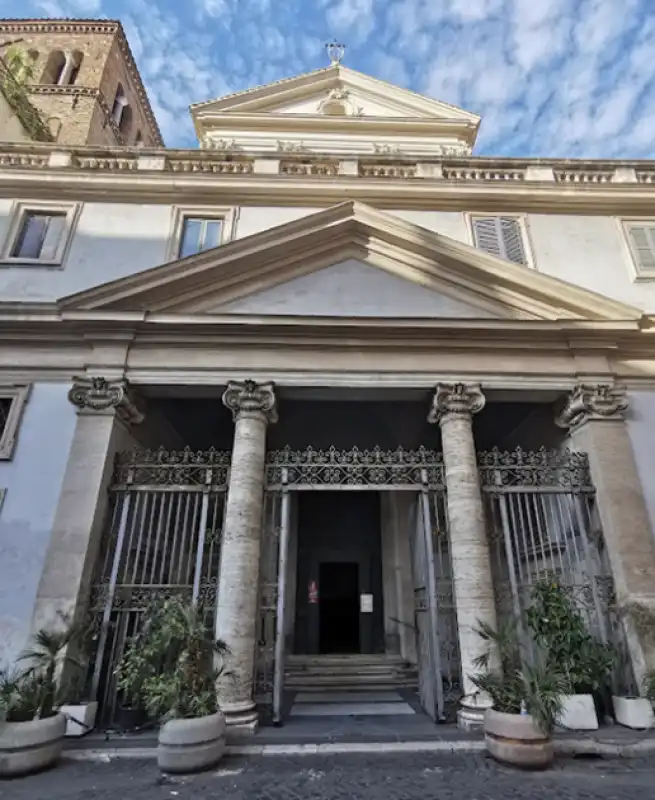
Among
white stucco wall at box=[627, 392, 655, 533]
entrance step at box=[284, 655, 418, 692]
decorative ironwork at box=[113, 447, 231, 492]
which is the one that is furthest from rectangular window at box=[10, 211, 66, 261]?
white stucco wall at box=[627, 392, 655, 533]

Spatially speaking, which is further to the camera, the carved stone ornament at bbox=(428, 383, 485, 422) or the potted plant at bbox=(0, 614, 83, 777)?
the carved stone ornament at bbox=(428, 383, 485, 422)

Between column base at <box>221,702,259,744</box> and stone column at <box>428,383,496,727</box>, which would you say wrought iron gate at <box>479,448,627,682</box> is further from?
column base at <box>221,702,259,744</box>

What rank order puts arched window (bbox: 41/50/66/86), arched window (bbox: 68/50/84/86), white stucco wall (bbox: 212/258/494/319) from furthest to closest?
arched window (bbox: 68/50/84/86) < arched window (bbox: 41/50/66/86) < white stucco wall (bbox: 212/258/494/319)

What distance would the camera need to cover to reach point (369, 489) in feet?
24.0

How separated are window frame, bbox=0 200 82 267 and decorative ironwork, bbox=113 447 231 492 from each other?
14.3 ft

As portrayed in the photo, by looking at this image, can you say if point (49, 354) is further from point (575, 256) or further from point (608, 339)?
point (575, 256)

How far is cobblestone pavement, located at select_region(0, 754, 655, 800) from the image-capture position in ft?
14.0

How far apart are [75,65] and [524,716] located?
122ft

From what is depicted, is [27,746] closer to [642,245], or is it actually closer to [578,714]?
[578,714]

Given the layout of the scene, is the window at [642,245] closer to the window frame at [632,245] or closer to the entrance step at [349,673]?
the window frame at [632,245]

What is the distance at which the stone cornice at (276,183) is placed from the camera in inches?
390

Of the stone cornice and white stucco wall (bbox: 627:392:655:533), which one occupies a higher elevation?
the stone cornice

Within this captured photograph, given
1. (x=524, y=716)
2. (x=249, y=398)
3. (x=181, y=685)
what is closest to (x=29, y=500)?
(x=249, y=398)

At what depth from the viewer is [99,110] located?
27.0 metres
